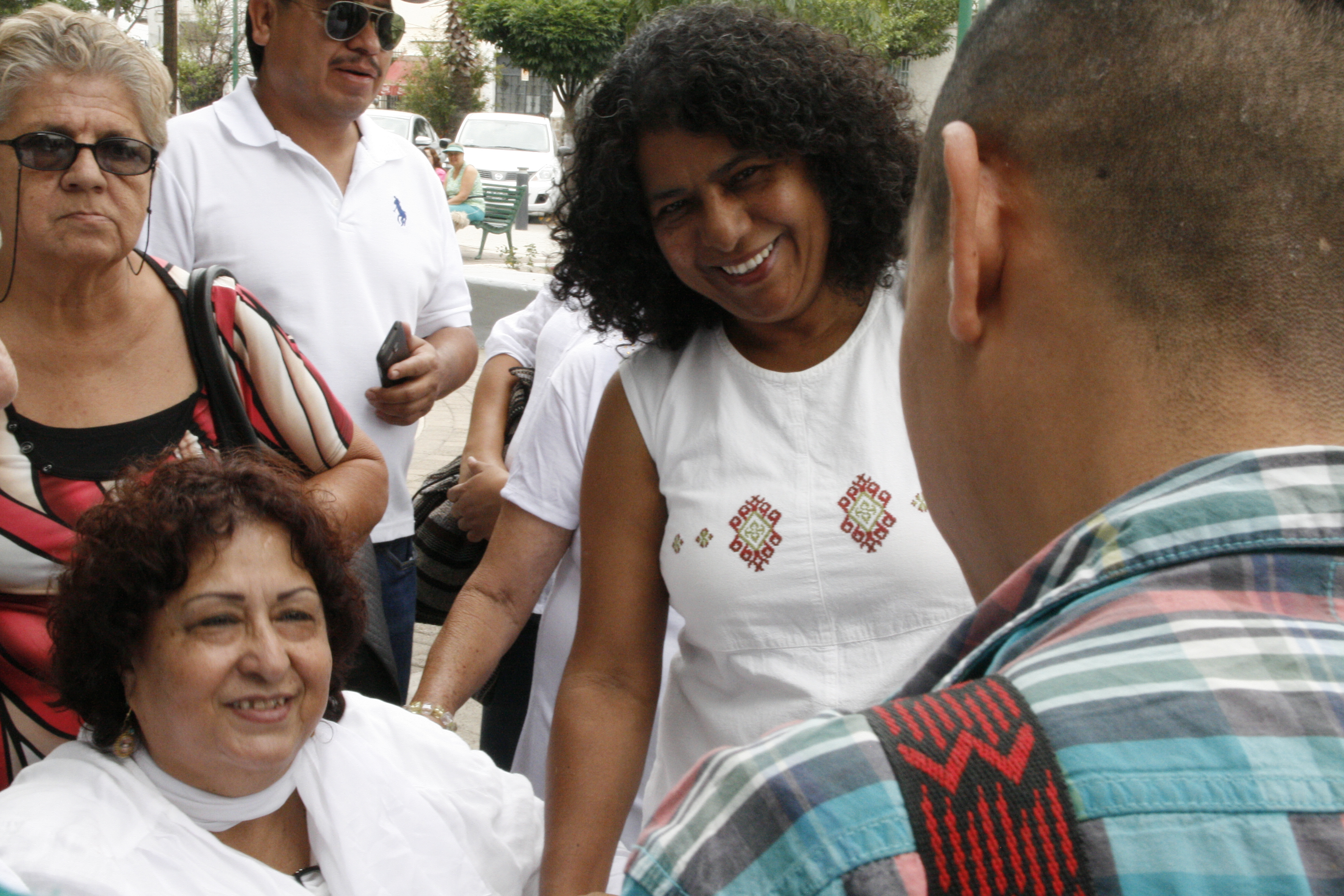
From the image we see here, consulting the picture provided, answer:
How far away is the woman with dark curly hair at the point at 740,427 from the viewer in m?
1.70

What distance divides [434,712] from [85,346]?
911 millimetres

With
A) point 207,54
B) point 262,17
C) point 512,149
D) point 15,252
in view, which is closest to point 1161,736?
point 15,252

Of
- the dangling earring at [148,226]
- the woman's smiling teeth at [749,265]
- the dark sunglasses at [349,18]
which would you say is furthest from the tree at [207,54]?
the woman's smiling teeth at [749,265]

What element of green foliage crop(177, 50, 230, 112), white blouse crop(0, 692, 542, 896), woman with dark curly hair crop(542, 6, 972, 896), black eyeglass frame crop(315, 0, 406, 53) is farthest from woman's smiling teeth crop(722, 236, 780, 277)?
green foliage crop(177, 50, 230, 112)

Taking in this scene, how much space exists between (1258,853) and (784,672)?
1.14 meters

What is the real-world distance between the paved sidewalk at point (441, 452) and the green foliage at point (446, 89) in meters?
26.6

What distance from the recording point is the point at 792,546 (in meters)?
1.72

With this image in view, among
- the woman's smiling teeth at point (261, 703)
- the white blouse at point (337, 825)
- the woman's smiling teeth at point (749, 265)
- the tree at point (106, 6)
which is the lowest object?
the white blouse at point (337, 825)

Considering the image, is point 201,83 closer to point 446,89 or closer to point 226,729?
point 446,89

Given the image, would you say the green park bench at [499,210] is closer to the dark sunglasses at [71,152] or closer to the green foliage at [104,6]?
the green foliage at [104,6]

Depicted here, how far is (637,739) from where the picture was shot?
1.85m

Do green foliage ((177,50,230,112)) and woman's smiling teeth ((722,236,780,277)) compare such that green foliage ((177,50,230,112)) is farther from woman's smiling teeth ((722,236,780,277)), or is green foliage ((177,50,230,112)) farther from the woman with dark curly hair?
woman's smiling teeth ((722,236,780,277))

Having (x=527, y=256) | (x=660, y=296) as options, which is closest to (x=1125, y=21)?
(x=660, y=296)

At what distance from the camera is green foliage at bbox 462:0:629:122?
30031 mm
